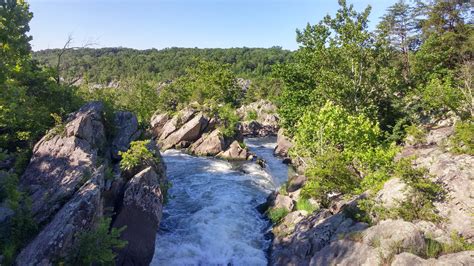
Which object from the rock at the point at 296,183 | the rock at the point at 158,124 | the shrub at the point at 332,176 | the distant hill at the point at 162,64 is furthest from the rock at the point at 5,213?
the distant hill at the point at 162,64

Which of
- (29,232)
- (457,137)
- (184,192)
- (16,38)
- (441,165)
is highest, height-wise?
(16,38)

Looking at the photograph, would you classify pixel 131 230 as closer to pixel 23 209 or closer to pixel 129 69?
pixel 23 209

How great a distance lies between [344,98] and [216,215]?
14.8m

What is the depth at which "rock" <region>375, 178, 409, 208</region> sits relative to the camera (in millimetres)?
12464

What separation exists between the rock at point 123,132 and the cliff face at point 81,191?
4.3 inches

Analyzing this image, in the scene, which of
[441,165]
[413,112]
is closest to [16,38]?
[441,165]

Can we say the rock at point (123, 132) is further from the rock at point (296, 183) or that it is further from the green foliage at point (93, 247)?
the rock at point (296, 183)

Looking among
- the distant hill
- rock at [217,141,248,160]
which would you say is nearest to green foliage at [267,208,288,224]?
rock at [217,141,248,160]

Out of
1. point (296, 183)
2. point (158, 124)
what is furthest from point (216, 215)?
point (158, 124)

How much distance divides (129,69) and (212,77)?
10146 centimetres

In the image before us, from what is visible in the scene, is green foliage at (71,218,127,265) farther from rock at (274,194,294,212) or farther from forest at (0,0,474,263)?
rock at (274,194,294,212)

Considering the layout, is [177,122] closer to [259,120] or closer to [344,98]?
[259,120]

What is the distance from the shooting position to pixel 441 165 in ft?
42.9

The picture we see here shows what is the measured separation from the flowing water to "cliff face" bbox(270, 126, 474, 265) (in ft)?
7.17
